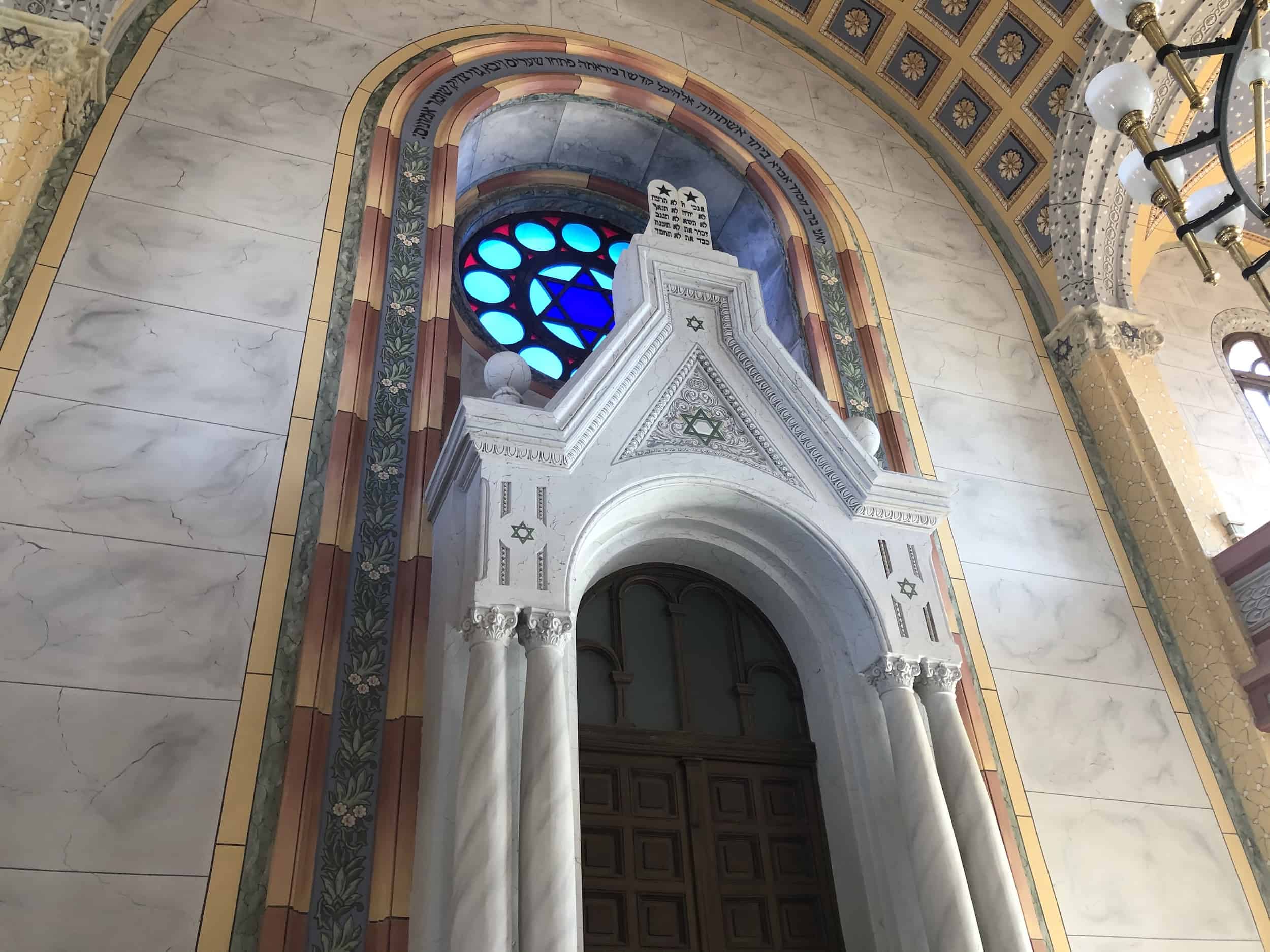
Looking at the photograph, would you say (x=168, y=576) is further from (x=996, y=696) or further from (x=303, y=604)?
(x=996, y=696)

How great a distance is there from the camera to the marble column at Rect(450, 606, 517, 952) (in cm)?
368

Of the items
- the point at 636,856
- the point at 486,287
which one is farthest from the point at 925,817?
the point at 486,287

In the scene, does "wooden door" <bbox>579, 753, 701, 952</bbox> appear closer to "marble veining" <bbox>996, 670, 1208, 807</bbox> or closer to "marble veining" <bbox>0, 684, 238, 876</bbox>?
"marble veining" <bbox>0, 684, 238, 876</bbox>

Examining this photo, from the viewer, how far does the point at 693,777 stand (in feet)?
17.0

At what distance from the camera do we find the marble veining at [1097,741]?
6.11m

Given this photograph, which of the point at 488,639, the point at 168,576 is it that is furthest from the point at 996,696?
the point at 168,576

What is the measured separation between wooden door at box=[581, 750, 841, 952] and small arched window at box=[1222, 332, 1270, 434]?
7.89 m

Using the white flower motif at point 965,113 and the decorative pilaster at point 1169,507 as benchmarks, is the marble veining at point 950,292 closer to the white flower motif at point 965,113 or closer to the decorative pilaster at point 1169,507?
the decorative pilaster at point 1169,507

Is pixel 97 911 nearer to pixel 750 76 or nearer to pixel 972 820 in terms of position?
pixel 972 820

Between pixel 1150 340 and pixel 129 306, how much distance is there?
7.23 m

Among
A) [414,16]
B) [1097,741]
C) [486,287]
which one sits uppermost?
[414,16]

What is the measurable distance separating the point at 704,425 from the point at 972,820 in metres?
2.26

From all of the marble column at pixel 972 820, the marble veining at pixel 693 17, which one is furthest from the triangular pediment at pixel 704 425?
the marble veining at pixel 693 17

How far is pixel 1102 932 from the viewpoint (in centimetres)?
558
